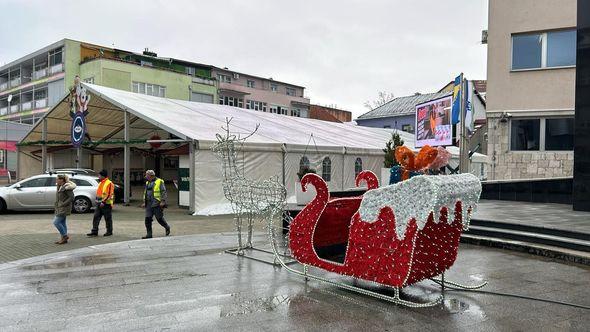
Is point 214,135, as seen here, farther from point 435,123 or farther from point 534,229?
point 534,229

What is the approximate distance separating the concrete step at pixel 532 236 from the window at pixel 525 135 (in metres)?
9.08

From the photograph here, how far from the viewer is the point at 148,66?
145ft

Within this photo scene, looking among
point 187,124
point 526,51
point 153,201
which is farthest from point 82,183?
point 526,51

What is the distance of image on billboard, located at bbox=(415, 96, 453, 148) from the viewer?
1608 cm

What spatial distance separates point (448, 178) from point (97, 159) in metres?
27.5

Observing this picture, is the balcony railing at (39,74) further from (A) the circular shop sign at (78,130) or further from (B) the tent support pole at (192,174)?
(B) the tent support pole at (192,174)

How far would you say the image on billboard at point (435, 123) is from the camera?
16078 millimetres

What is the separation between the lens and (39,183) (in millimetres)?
16250

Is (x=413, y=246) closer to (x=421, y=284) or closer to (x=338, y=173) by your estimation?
(x=421, y=284)

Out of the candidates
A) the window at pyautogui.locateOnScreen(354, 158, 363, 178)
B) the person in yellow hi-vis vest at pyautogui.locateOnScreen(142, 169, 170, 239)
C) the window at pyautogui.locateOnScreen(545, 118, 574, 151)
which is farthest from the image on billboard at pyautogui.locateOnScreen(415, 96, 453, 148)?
the person in yellow hi-vis vest at pyautogui.locateOnScreen(142, 169, 170, 239)

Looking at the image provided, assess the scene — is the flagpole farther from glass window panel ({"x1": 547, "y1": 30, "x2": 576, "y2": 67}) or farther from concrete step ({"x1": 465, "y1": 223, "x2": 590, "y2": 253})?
glass window panel ({"x1": 547, "y1": 30, "x2": 576, "y2": 67})

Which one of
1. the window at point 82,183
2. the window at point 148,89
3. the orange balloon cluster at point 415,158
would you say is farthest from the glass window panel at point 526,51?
the window at point 148,89

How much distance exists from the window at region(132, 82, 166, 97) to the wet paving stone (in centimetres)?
3794

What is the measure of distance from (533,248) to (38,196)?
15.2 metres
